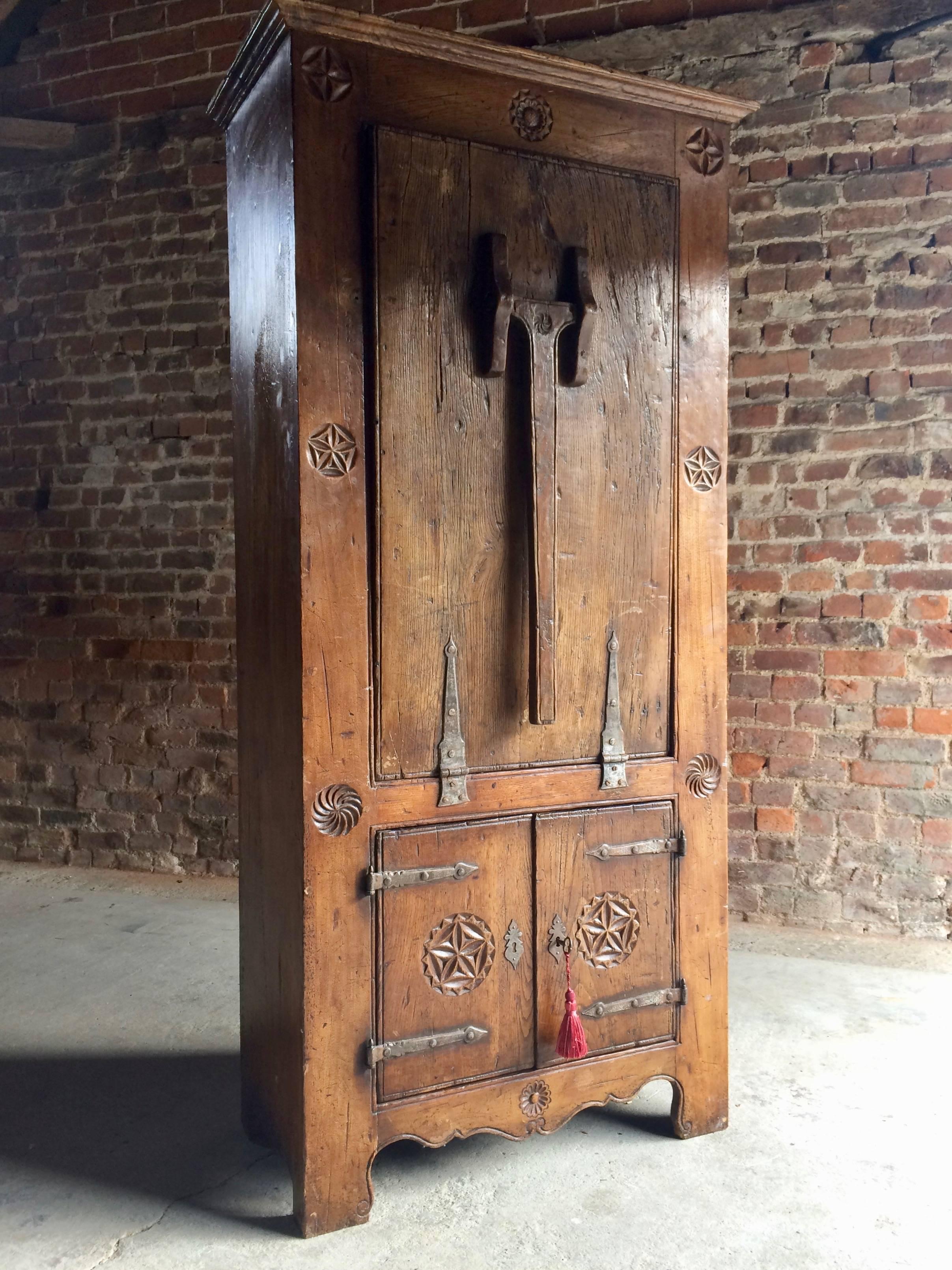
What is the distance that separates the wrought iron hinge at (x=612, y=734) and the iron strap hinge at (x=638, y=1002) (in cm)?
43

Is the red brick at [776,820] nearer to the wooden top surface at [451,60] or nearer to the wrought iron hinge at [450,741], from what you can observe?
the wrought iron hinge at [450,741]

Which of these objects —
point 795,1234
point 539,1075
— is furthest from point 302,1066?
point 795,1234

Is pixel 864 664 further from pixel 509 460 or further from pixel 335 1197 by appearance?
pixel 335 1197

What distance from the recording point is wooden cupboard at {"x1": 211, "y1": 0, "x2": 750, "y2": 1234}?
183 cm

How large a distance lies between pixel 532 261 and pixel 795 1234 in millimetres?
1845

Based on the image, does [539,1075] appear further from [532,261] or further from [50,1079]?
[532,261]

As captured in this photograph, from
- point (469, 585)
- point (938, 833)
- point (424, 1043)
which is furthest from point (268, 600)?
point (938, 833)

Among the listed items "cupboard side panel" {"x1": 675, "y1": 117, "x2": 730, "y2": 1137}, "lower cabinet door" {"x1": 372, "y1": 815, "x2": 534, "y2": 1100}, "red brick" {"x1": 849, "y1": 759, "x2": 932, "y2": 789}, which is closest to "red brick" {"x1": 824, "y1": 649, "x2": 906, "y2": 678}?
"red brick" {"x1": 849, "y1": 759, "x2": 932, "y2": 789}

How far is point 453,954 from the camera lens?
1.97 meters

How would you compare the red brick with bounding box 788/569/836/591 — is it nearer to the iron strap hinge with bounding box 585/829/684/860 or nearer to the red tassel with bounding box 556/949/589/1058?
the iron strap hinge with bounding box 585/829/684/860

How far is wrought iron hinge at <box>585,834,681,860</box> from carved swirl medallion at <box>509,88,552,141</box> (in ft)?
4.54

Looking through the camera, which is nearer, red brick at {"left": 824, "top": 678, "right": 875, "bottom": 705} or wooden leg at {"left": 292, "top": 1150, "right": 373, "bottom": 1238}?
wooden leg at {"left": 292, "top": 1150, "right": 373, "bottom": 1238}

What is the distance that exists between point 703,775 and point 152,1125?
1.41 m

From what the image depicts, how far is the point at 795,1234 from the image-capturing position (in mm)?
1846
